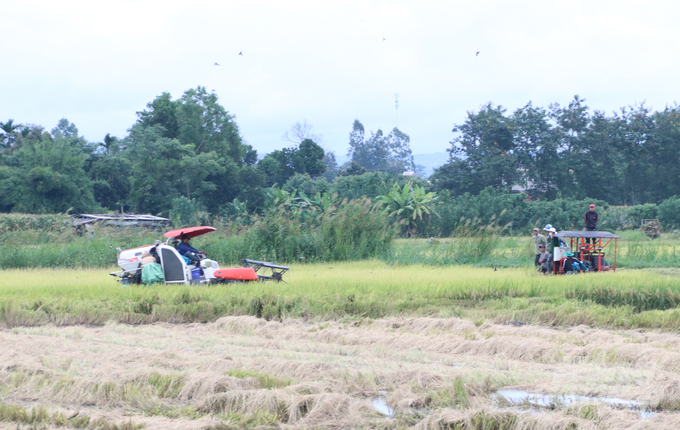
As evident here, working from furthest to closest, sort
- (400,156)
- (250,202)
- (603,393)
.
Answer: (400,156) < (250,202) < (603,393)

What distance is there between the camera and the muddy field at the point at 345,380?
4746 millimetres

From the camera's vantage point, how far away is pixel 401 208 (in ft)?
104

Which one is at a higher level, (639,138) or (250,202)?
(639,138)

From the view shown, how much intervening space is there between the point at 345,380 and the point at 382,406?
57 cm

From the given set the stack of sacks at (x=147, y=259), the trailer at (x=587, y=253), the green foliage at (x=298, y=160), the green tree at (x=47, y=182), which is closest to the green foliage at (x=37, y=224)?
the green tree at (x=47, y=182)

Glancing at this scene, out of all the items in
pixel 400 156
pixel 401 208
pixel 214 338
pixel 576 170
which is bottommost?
pixel 214 338

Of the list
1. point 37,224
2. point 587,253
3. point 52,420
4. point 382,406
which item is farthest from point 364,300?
point 37,224

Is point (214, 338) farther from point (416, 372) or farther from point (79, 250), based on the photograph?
point (79, 250)

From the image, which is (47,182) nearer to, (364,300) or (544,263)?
(544,263)

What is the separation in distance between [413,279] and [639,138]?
36.1m

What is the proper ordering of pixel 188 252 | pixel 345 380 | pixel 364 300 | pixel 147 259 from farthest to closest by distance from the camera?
pixel 188 252 → pixel 147 259 → pixel 364 300 → pixel 345 380

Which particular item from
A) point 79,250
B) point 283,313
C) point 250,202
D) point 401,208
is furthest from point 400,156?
point 283,313

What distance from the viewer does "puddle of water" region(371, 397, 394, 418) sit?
16.5 feet

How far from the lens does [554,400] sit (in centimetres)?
516
